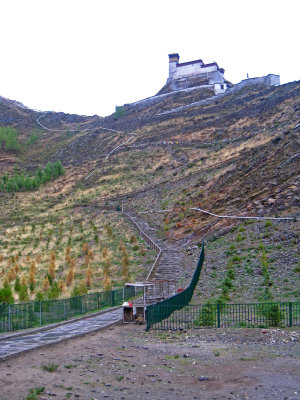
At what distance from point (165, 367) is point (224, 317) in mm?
5269

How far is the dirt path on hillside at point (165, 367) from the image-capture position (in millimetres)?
7629

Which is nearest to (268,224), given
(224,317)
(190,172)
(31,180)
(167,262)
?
(167,262)

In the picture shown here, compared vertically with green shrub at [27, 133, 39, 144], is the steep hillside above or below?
below

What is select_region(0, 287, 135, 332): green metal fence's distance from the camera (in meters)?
12.6

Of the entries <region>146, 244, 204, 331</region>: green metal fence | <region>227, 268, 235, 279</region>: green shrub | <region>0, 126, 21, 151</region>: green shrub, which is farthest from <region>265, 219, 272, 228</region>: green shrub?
<region>0, 126, 21, 151</region>: green shrub

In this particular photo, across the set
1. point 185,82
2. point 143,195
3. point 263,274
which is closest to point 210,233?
point 263,274

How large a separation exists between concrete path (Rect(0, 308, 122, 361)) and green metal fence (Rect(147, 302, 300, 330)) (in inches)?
63.0

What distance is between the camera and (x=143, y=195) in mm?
41219

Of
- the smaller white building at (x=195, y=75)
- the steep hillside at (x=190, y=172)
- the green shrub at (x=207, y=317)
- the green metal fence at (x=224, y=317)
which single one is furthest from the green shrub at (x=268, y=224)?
the smaller white building at (x=195, y=75)

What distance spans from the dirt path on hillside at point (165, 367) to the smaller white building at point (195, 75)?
53258 mm

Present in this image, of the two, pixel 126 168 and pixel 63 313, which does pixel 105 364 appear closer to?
pixel 63 313

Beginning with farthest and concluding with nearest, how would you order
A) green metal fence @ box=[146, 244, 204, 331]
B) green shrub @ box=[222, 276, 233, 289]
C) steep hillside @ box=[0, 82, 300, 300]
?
steep hillside @ box=[0, 82, 300, 300] → green shrub @ box=[222, 276, 233, 289] → green metal fence @ box=[146, 244, 204, 331]

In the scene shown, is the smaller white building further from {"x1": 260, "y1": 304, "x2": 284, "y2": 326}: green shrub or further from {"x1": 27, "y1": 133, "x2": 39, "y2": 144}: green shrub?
{"x1": 260, "y1": 304, "x2": 284, "y2": 326}: green shrub

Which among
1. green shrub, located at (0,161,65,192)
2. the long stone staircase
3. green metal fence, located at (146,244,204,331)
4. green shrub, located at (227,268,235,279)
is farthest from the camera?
green shrub, located at (0,161,65,192)
